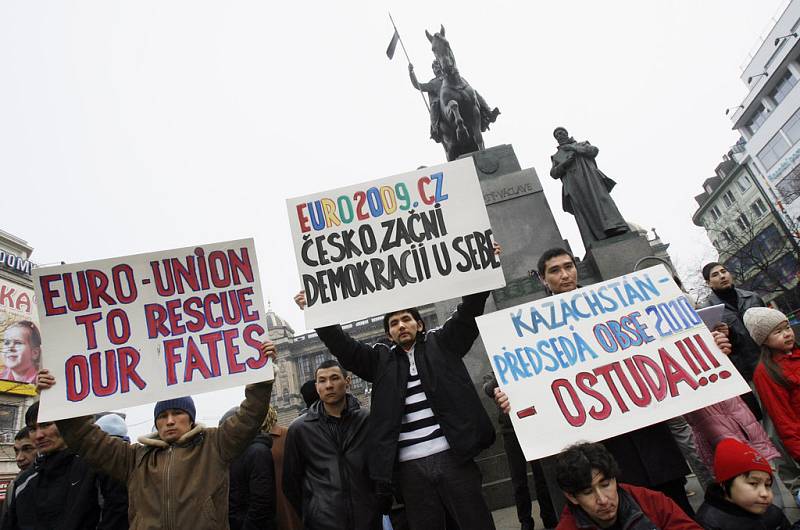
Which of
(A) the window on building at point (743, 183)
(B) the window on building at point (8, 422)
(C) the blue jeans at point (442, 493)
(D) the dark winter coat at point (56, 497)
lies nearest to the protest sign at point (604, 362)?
(C) the blue jeans at point (442, 493)

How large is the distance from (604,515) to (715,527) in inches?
24.7

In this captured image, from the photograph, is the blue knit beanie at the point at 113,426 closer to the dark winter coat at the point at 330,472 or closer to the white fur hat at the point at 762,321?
the dark winter coat at the point at 330,472

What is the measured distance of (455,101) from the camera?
8016 mm

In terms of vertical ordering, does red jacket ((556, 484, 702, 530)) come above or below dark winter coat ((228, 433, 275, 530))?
below

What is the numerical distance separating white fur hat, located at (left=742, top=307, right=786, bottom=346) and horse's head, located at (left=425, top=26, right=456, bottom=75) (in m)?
6.63

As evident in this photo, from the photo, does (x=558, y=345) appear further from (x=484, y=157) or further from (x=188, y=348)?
(x=484, y=157)

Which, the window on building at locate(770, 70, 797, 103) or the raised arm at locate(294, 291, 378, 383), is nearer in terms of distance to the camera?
the raised arm at locate(294, 291, 378, 383)

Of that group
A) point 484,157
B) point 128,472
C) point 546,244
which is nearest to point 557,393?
point 128,472

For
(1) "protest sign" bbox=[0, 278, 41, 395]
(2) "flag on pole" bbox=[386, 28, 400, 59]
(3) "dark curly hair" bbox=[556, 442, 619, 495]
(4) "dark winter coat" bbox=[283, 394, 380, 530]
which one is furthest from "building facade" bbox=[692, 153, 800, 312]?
(1) "protest sign" bbox=[0, 278, 41, 395]

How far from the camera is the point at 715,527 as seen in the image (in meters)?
2.28

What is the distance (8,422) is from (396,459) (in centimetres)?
3693

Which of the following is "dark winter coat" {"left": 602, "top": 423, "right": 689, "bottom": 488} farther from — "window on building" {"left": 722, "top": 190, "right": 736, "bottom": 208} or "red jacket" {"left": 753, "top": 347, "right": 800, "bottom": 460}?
"window on building" {"left": 722, "top": 190, "right": 736, "bottom": 208}

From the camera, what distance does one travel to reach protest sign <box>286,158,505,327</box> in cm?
308

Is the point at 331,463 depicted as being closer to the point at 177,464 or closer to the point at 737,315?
the point at 177,464
